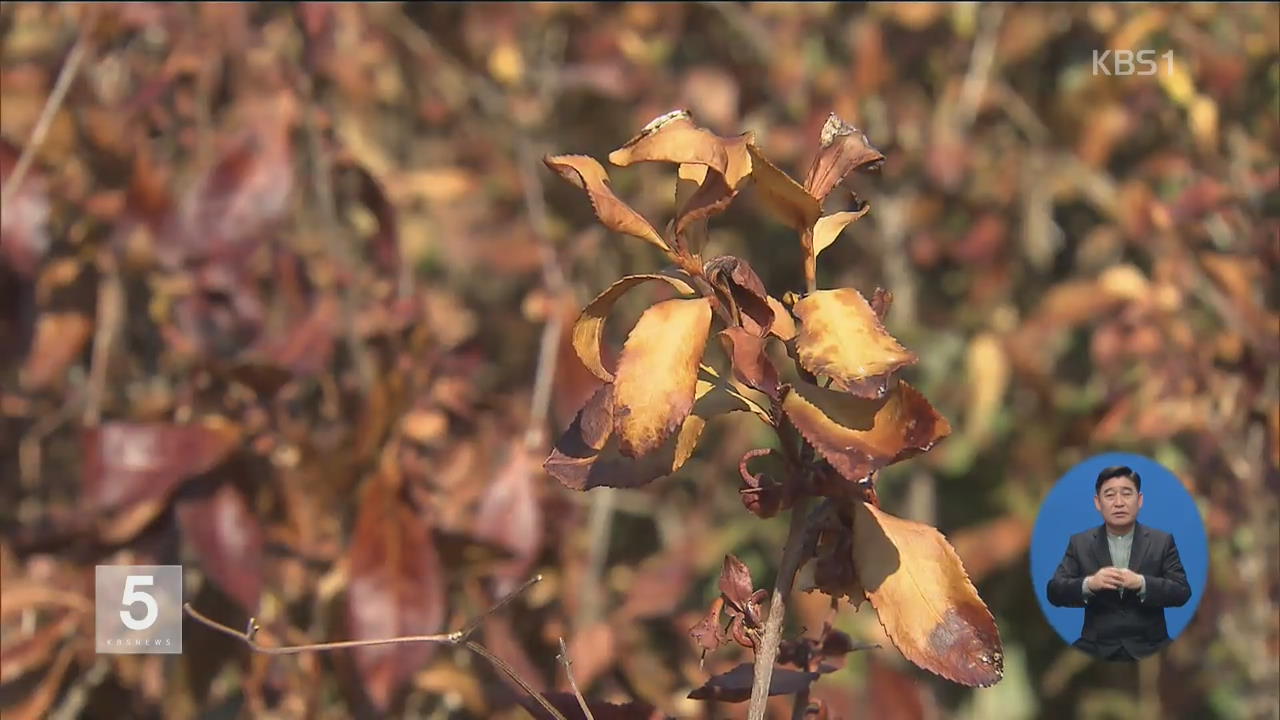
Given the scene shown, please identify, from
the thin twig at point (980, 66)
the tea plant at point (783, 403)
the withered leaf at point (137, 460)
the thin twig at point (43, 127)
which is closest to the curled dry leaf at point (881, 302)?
the tea plant at point (783, 403)

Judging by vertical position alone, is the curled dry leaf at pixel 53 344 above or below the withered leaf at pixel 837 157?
below

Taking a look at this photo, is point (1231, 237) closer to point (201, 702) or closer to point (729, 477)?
point (729, 477)

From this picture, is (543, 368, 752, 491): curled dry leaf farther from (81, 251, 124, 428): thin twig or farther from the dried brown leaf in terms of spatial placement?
(81, 251, 124, 428): thin twig

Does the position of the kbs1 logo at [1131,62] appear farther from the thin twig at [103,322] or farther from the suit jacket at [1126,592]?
the thin twig at [103,322]

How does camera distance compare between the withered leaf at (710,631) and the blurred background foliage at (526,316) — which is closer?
the withered leaf at (710,631)

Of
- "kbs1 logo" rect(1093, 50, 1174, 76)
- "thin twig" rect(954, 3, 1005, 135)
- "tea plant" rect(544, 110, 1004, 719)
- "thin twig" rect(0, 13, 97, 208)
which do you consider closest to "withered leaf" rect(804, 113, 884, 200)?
"tea plant" rect(544, 110, 1004, 719)

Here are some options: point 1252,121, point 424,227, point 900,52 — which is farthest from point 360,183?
point 1252,121
